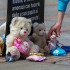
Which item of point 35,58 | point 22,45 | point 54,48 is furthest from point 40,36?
point 35,58

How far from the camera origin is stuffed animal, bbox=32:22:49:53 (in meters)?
5.42

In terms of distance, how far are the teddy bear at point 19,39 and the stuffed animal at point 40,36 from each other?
0.29m

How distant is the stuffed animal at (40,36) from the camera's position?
542 cm

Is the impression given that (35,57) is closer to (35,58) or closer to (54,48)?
(35,58)

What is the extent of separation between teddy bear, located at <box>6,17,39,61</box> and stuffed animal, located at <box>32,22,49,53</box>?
293mm

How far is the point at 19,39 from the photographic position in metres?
5.07

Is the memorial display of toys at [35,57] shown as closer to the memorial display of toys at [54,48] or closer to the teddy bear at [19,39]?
the teddy bear at [19,39]

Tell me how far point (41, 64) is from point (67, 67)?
445 millimetres

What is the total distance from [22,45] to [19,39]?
12 centimetres

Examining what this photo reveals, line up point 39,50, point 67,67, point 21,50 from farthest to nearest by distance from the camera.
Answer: point 39,50 < point 21,50 < point 67,67

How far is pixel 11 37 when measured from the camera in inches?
199

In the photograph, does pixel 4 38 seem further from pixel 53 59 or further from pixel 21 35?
pixel 53 59

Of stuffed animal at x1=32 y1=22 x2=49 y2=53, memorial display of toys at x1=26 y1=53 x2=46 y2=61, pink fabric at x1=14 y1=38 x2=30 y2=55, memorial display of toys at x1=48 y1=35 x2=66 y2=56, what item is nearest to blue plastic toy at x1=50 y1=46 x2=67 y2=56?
memorial display of toys at x1=48 y1=35 x2=66 y2=56

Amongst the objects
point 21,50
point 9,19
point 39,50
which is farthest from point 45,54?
point 9,19
